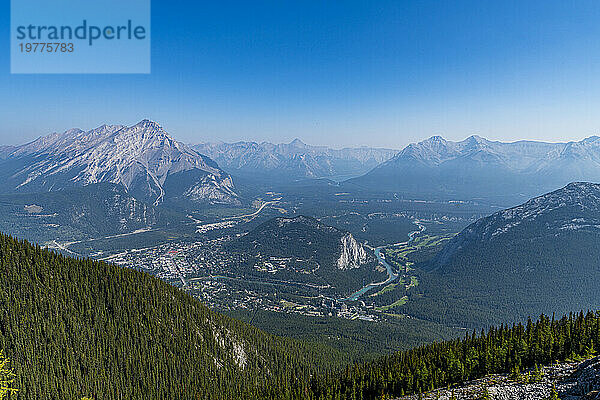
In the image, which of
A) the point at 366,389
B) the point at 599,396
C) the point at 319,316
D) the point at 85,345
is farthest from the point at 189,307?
the point at 599,396

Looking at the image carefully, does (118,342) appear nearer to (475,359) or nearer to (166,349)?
(166,349)

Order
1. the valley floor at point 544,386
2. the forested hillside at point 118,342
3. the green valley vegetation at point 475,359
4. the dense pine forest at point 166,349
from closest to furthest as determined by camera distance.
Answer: the valley floor at point 544,386 < the green valley vegetation at point 475,359 < the dense pine forest at point 166,349 < the forested hillside at point 118,342

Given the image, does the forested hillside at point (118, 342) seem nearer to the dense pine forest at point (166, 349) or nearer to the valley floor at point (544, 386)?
the dense pine forest at point (166, 349)

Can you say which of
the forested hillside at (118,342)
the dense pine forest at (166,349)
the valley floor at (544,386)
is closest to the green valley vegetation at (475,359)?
the dense pine forest at (166,349)

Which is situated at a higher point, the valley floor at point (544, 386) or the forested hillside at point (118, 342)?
the valley floor at point (544, 386)

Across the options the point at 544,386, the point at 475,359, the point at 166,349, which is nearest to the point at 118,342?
the point at 166,349

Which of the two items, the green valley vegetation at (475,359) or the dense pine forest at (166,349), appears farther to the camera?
the dense pine forest at (166,349)
